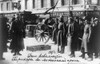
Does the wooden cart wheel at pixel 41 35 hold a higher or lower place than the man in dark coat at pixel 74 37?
lower

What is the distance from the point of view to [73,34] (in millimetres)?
8859

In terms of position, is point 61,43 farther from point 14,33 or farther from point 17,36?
point 14,33

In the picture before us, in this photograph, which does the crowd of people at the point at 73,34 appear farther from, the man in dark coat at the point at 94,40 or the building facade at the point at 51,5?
the building facade at the point at 51,5

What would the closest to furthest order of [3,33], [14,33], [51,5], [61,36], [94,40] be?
1. [94,40]
2. [3,33]
3. [14,33]
4. [61,36]
5. [51,5]

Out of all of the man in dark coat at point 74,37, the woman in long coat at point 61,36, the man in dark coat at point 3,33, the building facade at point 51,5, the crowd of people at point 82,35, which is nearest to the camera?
the crowd of people at point 82,35

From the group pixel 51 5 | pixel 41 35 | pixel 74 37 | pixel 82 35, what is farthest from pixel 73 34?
pixel 51 5

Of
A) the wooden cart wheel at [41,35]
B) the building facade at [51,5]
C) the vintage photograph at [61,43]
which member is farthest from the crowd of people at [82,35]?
the building facade at [51,5]

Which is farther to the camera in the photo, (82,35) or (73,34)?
(82,35)

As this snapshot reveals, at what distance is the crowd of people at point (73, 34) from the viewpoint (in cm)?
802

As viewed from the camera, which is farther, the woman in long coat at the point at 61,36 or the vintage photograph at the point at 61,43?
the woman in long coat at the point at 61,36

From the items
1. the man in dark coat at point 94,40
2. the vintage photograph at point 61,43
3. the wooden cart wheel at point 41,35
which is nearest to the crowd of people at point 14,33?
the vintage photograph at point 61,43

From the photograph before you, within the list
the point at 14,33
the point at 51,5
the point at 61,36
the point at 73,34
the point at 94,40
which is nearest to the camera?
the point at 94,40

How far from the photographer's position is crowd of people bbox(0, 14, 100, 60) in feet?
26.3

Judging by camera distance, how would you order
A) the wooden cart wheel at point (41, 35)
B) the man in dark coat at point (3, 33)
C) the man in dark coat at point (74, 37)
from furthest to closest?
the wooden cart wheel at point (41, 35) < the man in dark coat at point (3, 33) < the man in dark coat at point (74, 37)
